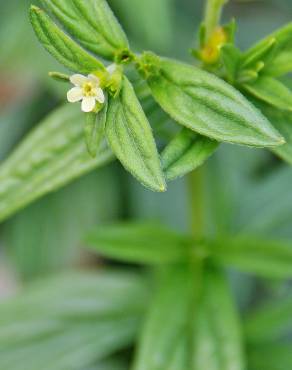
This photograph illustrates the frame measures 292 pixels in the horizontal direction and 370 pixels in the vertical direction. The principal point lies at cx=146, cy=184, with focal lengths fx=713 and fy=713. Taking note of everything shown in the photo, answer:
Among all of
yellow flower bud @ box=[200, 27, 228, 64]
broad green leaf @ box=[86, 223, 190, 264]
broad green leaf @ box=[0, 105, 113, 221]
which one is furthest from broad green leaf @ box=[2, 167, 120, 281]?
yellow flower bud @ box=[200, 27, 228, 64]

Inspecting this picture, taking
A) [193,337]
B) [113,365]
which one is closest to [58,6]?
[193,337]

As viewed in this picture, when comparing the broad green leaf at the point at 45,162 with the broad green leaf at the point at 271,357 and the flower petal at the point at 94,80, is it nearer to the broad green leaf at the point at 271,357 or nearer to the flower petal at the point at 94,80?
the flower petal at the point at 94,80

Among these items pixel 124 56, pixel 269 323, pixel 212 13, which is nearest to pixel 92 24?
pixel 124 56

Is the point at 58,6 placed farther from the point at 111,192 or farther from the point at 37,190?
the point at 111,192

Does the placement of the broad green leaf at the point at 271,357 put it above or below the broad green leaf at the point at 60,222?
below

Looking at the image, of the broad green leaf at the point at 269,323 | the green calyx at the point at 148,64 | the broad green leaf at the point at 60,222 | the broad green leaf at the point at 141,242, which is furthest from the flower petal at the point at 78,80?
the broad green leaf at the point at 60,222

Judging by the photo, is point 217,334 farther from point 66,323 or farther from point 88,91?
point 88,91

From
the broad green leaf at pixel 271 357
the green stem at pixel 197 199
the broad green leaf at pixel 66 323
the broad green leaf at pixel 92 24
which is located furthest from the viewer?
the broad green leaf at pixel 66 323
